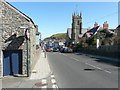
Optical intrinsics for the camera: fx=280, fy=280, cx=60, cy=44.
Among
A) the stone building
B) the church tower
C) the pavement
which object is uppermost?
the church tower

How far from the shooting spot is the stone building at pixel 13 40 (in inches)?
768

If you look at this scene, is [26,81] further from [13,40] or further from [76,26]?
[76,26]

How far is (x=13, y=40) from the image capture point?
19562 mm

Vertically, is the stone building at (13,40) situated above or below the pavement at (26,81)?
above

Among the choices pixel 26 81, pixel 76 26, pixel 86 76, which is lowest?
pixel 26 81

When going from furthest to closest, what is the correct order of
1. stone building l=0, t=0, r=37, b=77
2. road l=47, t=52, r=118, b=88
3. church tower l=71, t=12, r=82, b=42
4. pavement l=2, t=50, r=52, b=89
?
church tower l=71, t=12, r=82, b=42 → stone building l=0, t=0, r=37, b=77 → pavement l=2, t=50, r=52, b=89 → road l=47, t=52, r=118, b=88

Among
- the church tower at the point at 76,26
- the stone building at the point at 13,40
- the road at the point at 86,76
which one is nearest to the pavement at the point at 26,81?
the road at the point at 86,76

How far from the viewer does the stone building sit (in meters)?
19.5

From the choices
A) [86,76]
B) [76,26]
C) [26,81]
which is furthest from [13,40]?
[76,26]

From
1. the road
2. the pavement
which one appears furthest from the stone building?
the road

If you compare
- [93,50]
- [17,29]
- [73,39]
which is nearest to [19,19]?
[17,29]

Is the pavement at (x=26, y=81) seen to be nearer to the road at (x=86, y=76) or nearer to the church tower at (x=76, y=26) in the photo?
the road at (x=86, y=76)

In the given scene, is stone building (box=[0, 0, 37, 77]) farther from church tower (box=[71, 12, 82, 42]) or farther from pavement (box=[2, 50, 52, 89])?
church tower (box=[71, 12, 82, 42])

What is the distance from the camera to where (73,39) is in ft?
422
